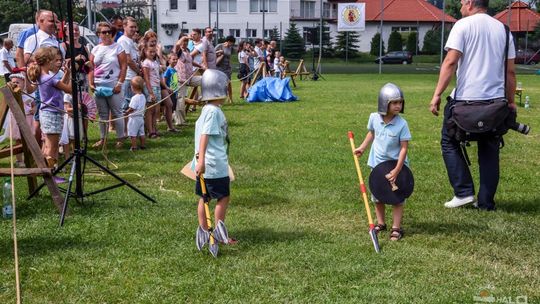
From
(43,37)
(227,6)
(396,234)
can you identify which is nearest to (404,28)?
(227,6)

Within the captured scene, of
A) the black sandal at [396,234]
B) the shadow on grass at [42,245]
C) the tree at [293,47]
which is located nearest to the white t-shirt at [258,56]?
the black sandal at [396,234]

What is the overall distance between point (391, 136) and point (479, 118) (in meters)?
1.15

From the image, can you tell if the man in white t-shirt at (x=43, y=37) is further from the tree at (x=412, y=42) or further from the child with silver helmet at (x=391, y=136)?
the tree at (x=412, y=42)

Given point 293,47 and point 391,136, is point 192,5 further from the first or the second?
point 391,136

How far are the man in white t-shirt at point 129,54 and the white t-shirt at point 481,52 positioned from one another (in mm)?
5917

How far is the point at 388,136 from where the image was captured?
567 cm

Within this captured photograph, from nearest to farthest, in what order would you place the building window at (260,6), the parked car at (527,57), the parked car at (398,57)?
the parked car at (527,57)
the parked car at (398,57)
the building window at (260,6)

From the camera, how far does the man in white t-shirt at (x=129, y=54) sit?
1072 centimetres

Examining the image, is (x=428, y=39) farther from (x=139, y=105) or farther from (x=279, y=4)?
(x=139, y=105)

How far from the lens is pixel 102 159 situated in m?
9.41

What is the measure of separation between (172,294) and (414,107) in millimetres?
14246

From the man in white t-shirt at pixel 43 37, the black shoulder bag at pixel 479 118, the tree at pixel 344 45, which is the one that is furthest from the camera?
the tree at pixel 344 45

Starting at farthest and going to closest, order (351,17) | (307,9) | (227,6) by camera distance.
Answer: (307,9) → (227,6) → (351,17)

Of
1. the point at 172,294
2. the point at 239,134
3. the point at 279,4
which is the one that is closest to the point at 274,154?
the point at 239,134
